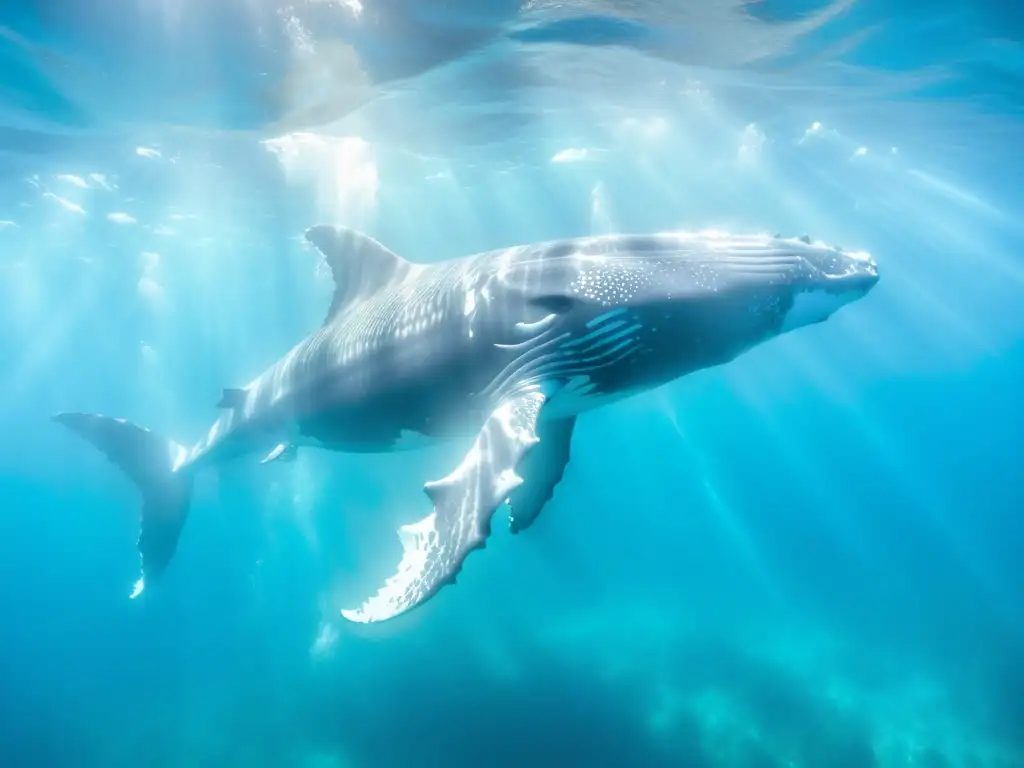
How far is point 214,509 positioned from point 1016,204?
248ft

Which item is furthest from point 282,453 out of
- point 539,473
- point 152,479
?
point 539,473

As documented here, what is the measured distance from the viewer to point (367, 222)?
5366 cm

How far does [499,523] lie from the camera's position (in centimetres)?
3275

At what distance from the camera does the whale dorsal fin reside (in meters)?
9.38

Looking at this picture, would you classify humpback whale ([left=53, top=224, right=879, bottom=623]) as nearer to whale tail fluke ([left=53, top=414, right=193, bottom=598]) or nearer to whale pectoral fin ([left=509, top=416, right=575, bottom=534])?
whale pectoral fin ([left=509, top=416, right=575, bottom=534])

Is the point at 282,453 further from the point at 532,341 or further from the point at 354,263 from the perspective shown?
the point at 532,341

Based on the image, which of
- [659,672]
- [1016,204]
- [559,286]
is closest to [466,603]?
[659,672]

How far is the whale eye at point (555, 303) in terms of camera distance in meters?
6.34

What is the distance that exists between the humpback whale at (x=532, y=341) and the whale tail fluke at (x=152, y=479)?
22.6ft

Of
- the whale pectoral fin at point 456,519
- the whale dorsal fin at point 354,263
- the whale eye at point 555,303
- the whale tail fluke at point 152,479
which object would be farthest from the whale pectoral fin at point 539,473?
the whale tail fluke at point 152,479

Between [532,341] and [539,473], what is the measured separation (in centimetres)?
267

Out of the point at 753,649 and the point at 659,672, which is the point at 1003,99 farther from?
the point at 659,672

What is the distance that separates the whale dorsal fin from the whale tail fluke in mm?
6351

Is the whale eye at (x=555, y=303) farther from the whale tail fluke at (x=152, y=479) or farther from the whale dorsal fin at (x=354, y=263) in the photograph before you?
the whale tail fluke at (x=152, y=479)
